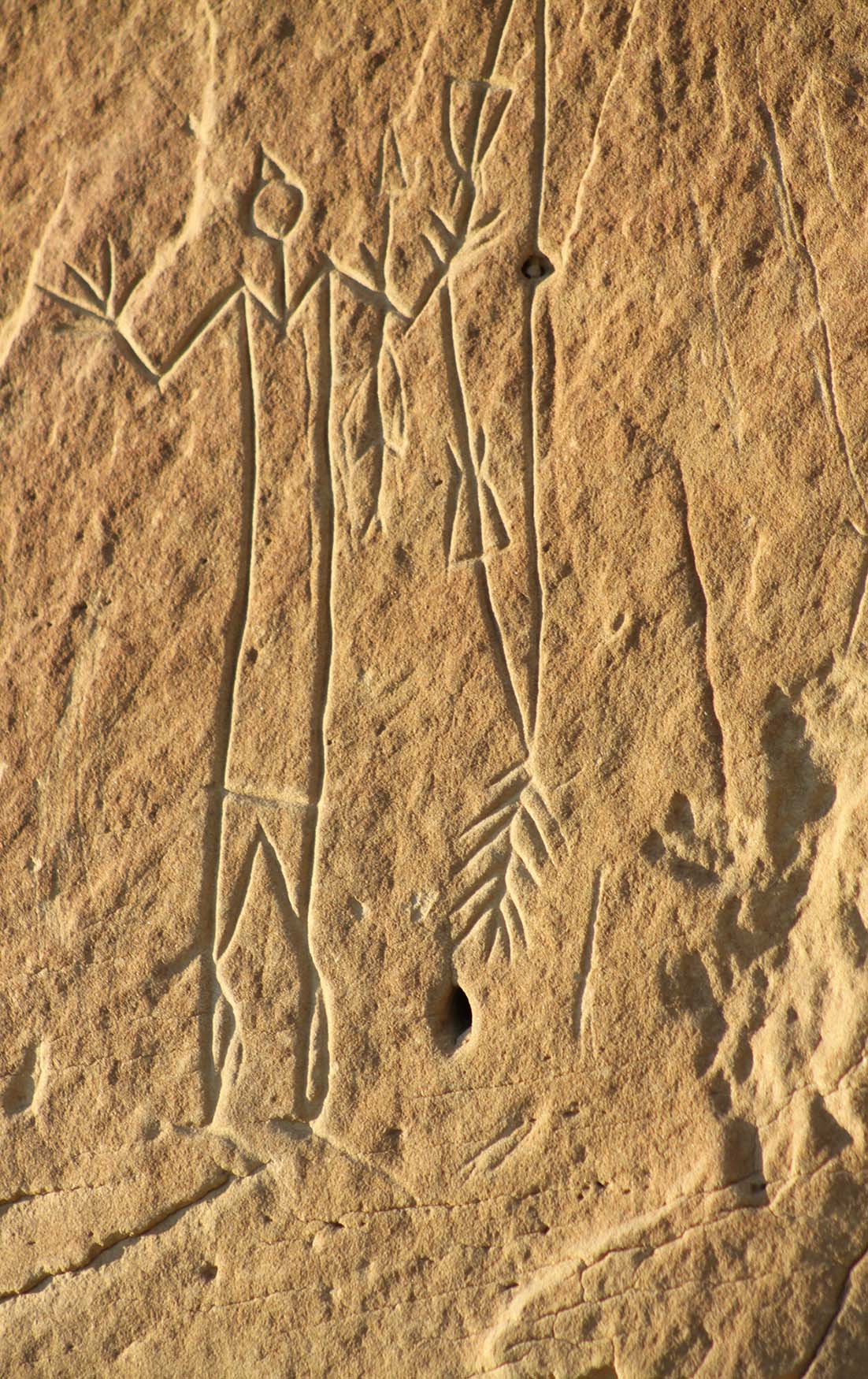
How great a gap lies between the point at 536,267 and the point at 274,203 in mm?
505

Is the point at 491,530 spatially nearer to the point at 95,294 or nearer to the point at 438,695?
the point at 438,695

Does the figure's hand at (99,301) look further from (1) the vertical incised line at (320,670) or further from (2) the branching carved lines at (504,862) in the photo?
(2) the branching carved lines at (504,862)

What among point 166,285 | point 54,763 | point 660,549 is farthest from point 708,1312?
point 166,285

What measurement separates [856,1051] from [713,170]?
138 centimetres

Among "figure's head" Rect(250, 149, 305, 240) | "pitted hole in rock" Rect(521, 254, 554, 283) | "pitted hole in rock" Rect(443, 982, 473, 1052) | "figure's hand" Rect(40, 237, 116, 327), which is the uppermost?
"figure's head" Rect(250, 149, 305, 240)

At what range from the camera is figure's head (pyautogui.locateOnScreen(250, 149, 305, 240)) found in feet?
8.21

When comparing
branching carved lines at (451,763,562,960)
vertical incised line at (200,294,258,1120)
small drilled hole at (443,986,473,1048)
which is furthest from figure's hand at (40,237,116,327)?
small drilled hole at (443,986,473,1048)

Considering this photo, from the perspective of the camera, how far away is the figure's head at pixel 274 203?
250cm

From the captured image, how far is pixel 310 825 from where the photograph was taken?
7.73 ft

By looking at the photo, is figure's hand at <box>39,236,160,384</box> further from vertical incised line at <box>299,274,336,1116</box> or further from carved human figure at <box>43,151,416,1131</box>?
vertical incised line at <box>299,274,336,1116</box>

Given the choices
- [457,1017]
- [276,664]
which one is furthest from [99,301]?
[457,1017]

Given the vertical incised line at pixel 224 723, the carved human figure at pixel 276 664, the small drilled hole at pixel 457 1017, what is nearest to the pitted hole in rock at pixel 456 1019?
the small drilled hole at pixel 457 1017

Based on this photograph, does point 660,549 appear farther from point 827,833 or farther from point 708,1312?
point 708,1312

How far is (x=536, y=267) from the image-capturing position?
93.2 inches
